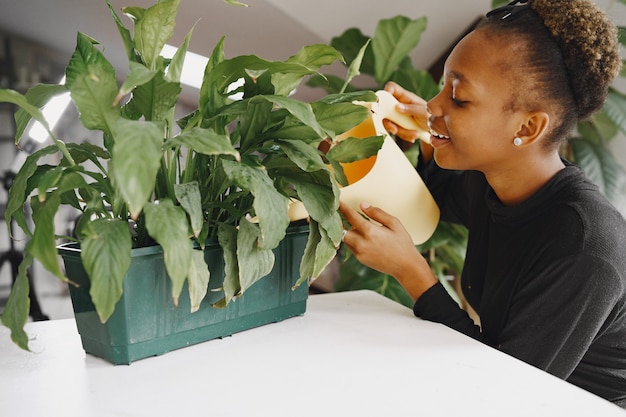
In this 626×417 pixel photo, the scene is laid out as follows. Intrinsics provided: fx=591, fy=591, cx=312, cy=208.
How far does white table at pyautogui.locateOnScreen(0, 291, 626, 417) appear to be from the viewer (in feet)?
2.28

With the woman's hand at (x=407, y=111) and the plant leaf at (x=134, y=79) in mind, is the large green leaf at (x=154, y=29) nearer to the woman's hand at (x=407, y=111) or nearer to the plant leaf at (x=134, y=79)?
the plant leaf at (x=134, y=79)

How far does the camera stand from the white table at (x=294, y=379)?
70cm

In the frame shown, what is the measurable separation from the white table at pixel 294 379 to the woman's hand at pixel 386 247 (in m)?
0.17

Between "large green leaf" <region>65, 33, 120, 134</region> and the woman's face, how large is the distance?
650 mm

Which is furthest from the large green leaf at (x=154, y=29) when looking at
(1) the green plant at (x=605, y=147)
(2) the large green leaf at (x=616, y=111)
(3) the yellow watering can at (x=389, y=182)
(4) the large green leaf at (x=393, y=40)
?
(2) the large green leaf at (x=616, y=111)

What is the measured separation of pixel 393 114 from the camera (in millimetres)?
1333

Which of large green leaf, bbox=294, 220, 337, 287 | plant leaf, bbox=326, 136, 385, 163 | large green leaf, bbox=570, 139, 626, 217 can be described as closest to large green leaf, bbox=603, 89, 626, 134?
large green leaf, bbox=570, 139, 626, 217

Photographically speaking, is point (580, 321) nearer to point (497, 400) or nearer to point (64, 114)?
point (497, 400)

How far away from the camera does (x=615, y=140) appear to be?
2.29 meters

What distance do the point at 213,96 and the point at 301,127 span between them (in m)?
0.13

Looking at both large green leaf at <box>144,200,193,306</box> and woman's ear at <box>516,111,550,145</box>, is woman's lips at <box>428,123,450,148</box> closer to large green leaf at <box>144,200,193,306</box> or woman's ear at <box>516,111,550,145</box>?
woman's ear at <box>516,111,550,145</box>

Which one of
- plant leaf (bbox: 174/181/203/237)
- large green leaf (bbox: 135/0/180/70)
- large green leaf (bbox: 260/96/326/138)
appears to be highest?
large green leaf (bbox: 135/0/180/70)

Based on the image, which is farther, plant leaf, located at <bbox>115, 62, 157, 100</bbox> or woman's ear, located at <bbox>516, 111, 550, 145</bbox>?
woman's ear, located at <bbox>516, 111, 550, 145</bbox>

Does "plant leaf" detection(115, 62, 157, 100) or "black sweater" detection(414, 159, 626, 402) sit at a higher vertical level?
"plant leaf" detection(115, 62, 157, 100)
